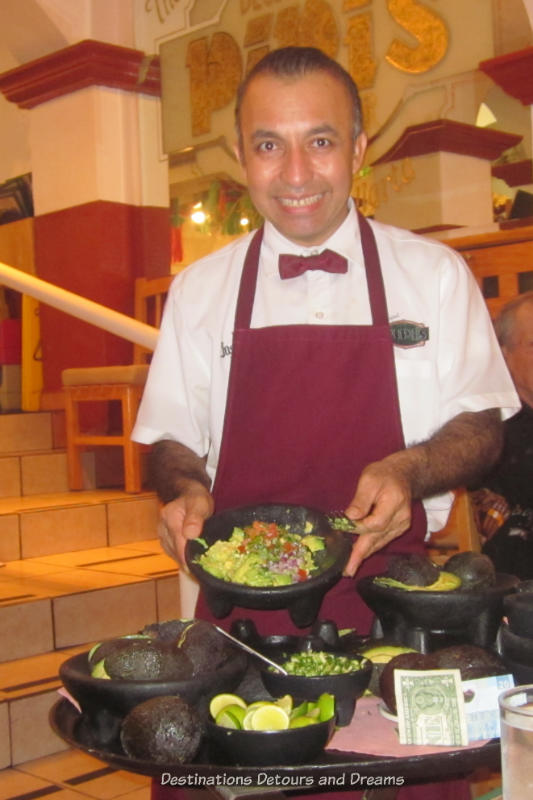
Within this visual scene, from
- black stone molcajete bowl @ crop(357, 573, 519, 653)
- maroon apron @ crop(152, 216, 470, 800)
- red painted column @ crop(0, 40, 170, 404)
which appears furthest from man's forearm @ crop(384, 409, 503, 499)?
red painted column @ crop(0, 40, 170, 404)

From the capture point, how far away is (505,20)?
14.7ft

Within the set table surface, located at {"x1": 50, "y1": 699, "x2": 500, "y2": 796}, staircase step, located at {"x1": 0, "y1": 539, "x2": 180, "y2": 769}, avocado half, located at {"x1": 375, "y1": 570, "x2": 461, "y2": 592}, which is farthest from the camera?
staircase step, located at {"x1": 0, "y1": 539, "x2": 180, "y2": 769}

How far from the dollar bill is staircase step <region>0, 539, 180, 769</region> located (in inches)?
88.8

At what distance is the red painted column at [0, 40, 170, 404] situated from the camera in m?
5.60

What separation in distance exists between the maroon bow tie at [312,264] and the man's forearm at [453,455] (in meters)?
0.35

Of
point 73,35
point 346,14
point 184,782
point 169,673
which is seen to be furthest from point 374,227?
point 73,35

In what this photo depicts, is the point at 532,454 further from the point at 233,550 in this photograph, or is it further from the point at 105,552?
the point at 105,552

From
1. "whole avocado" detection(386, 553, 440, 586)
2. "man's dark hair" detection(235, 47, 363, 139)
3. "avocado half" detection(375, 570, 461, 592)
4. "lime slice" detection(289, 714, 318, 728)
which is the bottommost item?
"lime slice" detection(289, 714, 318, 728)

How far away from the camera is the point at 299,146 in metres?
1.73

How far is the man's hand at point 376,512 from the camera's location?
1.43m

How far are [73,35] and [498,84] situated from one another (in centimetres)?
249

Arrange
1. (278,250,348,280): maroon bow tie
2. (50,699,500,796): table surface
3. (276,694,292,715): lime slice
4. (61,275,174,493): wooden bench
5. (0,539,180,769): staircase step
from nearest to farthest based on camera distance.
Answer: (50,699,500,796): table surface → (276,694,292,715): lime slice → (278,250,348,280): maroon bow tie → (0,539,180,769): staircase step → (61,275,174,493): wooden bench

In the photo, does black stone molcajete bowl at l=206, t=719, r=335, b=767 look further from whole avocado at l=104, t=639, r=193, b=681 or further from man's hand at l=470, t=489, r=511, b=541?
man's hand at l=470, t=489, r=511, b=541

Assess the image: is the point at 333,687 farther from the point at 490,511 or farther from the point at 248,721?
the point at 490,511
